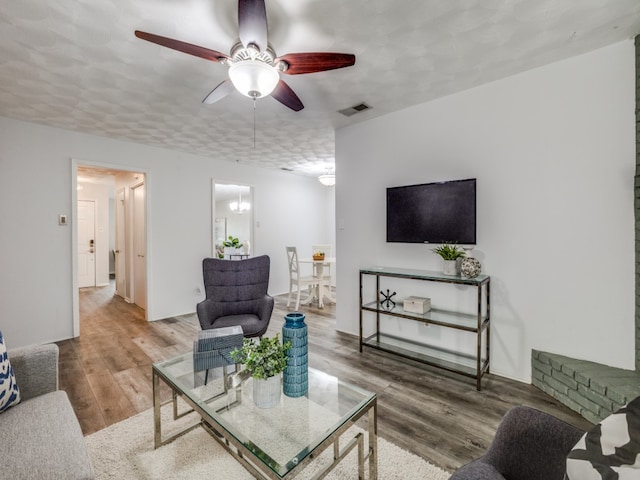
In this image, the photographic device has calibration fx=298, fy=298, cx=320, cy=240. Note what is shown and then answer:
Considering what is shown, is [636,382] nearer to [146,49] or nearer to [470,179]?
[470,179]

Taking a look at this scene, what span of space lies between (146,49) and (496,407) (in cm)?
358

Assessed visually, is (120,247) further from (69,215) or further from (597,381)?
(597,381)

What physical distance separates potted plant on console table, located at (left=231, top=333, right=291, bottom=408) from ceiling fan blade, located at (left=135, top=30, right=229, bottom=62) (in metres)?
1.65

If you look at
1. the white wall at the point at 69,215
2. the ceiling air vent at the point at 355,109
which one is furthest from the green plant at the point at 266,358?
the white wall at the point at 69,215

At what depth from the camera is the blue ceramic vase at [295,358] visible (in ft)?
4.89

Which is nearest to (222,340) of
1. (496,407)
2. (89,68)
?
(496,407)

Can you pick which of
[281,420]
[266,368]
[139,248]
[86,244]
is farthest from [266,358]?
[86,244]

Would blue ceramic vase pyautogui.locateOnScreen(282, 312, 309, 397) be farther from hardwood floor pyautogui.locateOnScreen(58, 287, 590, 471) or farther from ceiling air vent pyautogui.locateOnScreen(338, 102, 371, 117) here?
ceiling air vent pyautogui.locateOnScreen(338, 102, 371, 117)

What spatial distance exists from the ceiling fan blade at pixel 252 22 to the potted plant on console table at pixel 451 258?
2146 mm

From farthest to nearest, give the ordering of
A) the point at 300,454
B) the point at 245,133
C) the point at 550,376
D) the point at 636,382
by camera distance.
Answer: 1. the point at 245,133
2. the point at 550,376
3. the point at 636,382
4. the point at 300,454

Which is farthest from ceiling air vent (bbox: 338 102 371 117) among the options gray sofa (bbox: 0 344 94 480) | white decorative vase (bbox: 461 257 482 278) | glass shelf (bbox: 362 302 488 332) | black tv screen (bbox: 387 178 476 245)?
gray sofa (bbox: 0 344 94 480)

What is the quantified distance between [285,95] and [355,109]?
1.23 m

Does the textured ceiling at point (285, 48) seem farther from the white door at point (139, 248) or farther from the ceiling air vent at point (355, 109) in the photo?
the white door at point (139, 248)

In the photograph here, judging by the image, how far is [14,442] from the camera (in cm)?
115
